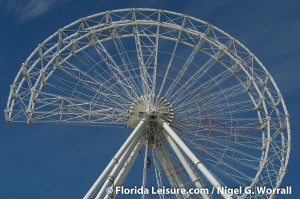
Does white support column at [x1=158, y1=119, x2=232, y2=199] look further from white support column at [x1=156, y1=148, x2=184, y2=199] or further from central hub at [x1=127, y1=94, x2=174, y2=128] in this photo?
white support column at [x1=156, y1=148, x2=184, y2=199]

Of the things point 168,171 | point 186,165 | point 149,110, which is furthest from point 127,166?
point 186,165

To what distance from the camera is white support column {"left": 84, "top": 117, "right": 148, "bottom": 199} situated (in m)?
33.6

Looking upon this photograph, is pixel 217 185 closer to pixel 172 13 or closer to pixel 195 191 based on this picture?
pixel 195 191

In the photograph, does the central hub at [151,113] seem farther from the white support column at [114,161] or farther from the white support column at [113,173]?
the white support column at [113,173]

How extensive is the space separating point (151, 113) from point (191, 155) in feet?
14.5

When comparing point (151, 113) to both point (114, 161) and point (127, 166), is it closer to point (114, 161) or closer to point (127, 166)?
point (127, 166)

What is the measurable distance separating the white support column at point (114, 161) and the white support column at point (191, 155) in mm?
1541

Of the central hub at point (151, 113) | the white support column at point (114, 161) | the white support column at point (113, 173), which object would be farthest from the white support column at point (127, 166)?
the white support column at point (114, 161)

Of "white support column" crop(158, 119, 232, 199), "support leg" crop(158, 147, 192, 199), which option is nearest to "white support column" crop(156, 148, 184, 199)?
"support leg" crop(158, 147, 192, 199)

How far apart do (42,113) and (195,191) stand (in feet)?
35.4

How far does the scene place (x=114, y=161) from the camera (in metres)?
35.2

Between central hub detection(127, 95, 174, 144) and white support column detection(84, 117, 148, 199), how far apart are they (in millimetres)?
576

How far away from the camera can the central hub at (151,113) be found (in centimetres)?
3809

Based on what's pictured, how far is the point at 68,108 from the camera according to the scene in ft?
124
